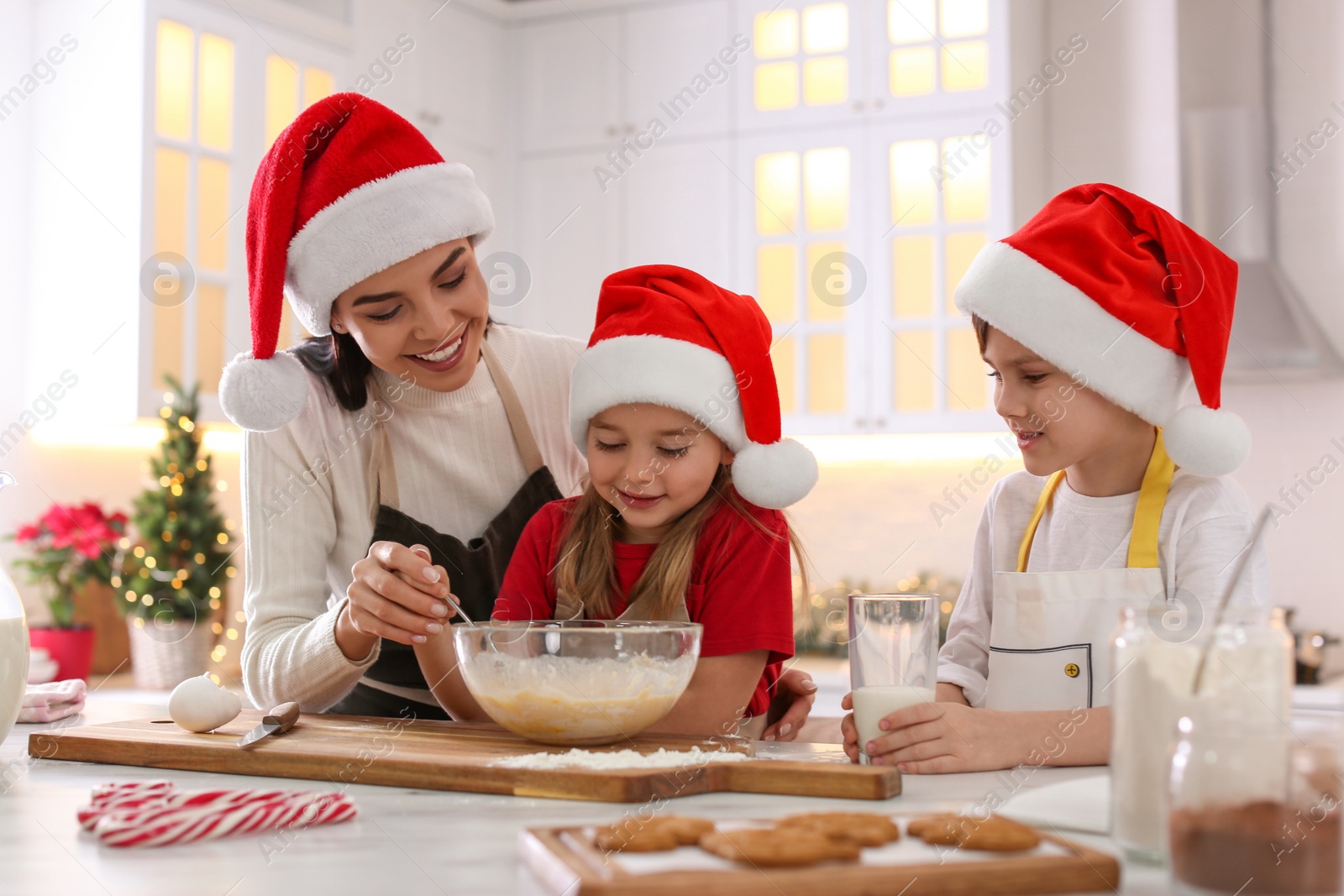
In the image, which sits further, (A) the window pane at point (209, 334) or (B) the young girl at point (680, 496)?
(A) the window pane at point (209, 334)

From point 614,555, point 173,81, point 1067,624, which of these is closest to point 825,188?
point 173,81

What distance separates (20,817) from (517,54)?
3.53 m

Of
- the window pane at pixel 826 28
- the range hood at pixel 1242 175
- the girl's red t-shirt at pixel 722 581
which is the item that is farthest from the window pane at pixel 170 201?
the range hood at pixel 1242 175

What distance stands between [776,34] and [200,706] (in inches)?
119

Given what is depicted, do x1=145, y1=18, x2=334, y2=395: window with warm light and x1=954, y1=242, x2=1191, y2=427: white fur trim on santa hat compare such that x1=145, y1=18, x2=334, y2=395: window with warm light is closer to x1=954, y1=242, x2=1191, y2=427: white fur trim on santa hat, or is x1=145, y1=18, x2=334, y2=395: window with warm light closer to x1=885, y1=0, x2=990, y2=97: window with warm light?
x1=885, y1=0, x2=990, y2=97: window with warm light

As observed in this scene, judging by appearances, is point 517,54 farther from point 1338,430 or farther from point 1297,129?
point 1338,430

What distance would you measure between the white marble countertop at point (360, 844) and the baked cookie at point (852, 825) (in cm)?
A: 11

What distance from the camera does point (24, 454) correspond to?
327cm

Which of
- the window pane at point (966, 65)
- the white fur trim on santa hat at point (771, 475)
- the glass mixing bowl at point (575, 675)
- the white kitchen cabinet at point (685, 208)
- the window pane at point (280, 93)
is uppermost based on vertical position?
the window pane at point (966, 65)

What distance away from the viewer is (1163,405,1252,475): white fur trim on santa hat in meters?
1.35

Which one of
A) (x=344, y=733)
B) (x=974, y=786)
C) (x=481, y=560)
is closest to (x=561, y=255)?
(x=481, y=560)

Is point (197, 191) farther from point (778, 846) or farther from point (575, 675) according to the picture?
point (778, 846)

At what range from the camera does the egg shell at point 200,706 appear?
1.24m

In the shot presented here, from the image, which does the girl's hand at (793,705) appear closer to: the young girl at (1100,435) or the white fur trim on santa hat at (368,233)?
the young girl at (1100,435)
